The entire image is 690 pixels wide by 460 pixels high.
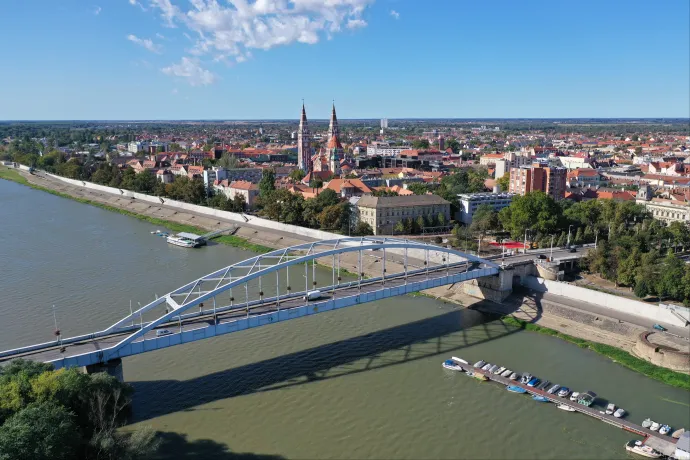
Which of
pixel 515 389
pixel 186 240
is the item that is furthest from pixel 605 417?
pixel 186 240

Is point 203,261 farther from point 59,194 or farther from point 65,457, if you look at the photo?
point 59,194

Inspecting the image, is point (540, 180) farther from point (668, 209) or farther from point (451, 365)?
point (451, 365)

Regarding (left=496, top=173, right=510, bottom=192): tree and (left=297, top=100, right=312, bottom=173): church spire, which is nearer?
(left=496, top=173, right=510, bottom=192): tree

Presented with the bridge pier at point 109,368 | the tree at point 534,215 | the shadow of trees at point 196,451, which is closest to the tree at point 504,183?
the tree at point 534,215

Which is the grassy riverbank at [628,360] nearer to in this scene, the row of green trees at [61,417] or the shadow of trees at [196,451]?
the shadow of trees at [196,451]

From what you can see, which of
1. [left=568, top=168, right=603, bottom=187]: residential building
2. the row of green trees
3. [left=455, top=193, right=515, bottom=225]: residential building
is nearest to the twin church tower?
[left=568, top=168, right=603, bottom=187]: residential building

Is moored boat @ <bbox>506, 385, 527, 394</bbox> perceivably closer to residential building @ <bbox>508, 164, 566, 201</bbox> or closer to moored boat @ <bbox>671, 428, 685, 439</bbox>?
moored boat @ <bbox>671, 428, 685, 439</bbox>
